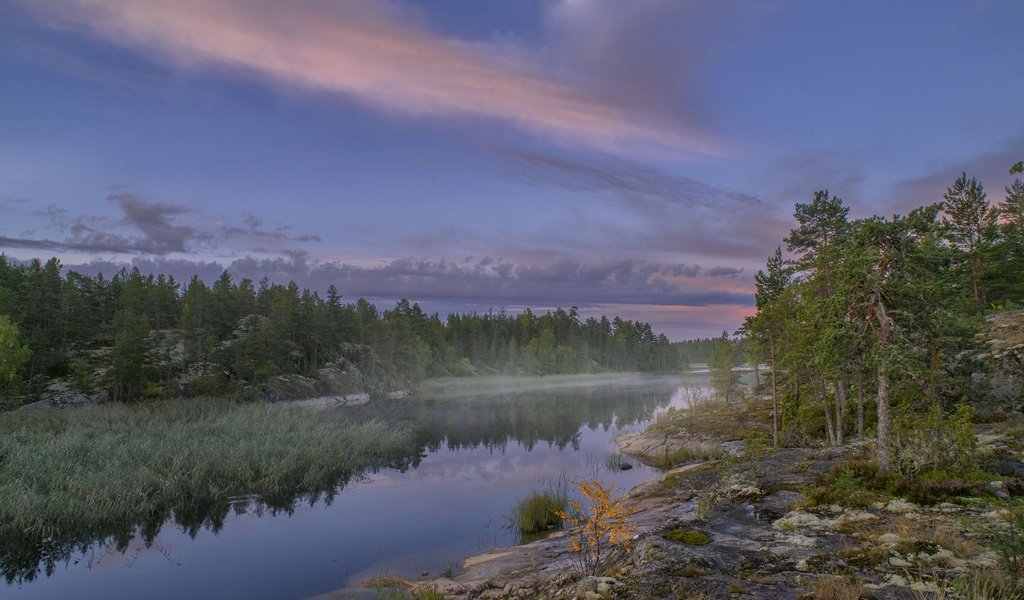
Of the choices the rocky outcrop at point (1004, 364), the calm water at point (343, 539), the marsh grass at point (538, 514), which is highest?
the rocky outcrop at point (1004, 364)

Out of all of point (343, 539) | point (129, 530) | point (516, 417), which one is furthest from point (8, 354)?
point (516, 417)

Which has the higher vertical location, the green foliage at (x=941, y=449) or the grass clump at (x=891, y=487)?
the green foliage at (x=941, y=449)

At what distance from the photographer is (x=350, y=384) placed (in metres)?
90.6

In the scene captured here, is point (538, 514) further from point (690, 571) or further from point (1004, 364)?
point (1004, 364)

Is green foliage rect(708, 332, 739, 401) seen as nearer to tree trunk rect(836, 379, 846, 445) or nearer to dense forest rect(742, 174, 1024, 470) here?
dense forest rect(742, 174, 1024, 470)

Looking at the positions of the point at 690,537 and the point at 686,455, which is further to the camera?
the point at 686,455

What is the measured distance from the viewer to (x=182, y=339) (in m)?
78.1

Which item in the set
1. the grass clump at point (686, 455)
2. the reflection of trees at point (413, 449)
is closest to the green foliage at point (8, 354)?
the reflection of trees at point (413, 449)

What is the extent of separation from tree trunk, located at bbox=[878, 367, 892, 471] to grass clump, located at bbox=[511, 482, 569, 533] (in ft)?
34.0

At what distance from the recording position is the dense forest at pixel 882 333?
1509 cm

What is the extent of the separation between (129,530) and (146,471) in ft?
13.2

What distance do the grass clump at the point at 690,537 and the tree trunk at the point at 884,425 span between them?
6.73 m

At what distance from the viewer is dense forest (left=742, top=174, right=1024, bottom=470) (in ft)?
49.5

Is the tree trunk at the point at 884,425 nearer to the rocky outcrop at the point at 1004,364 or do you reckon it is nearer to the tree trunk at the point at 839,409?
the tree trunk at the point at 839,409
